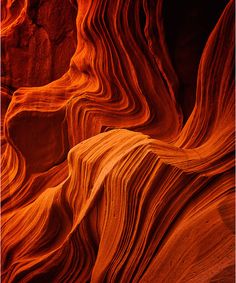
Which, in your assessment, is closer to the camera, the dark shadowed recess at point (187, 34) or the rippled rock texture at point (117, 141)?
the rippled rock texture at point (117, 141)

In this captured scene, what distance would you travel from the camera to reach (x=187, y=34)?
191 cm

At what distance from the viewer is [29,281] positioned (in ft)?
6.10

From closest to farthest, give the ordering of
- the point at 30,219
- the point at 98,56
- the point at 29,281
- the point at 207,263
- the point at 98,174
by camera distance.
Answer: the point at 207,263, the point at 98,174, the point at 29,281, the point at 30,219, the point at 98,56

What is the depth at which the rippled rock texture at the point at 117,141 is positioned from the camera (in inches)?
58.3

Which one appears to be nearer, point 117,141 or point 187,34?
point 117,141

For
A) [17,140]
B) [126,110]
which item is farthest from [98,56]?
[17,140]

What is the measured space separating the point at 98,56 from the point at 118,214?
0.91 m

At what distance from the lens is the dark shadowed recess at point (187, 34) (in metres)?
1.87

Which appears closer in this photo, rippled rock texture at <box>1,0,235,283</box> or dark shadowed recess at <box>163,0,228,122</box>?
rippled rock texture at <box>1,0,235,283</box>

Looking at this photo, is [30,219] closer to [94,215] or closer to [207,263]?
[94,215]

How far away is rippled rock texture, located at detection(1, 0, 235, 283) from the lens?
148cm

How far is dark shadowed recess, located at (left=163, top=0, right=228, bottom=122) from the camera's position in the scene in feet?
6.12

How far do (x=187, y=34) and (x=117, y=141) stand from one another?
600 millimetres

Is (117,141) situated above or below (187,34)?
below
